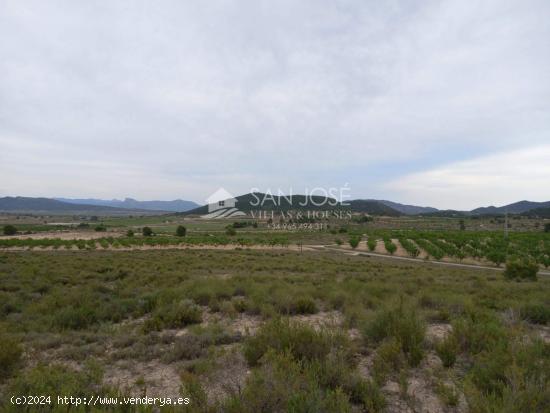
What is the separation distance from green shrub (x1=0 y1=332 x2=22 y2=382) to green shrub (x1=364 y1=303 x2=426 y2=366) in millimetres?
5998

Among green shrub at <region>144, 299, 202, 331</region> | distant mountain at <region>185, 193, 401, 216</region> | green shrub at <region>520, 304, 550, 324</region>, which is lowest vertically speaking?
green shrub at <region>144, 299, 202, 331</region>

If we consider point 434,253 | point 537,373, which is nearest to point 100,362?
point 537,373

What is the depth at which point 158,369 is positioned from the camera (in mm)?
4891

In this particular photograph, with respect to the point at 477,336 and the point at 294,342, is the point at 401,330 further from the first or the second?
the point at 294,342

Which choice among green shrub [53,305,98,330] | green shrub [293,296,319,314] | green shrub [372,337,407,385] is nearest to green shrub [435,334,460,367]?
green shrub [372,337,407,385]

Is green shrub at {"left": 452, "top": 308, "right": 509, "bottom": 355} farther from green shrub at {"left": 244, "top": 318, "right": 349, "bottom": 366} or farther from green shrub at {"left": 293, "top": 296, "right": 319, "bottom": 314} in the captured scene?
green shrub at {"left": 293, "top": 296, "right": 319, "bottom": 314}

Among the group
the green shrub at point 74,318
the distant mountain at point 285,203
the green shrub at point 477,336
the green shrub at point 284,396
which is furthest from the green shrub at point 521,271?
the distant mountain at point 285,203

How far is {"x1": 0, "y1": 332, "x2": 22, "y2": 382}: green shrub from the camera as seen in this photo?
472cm

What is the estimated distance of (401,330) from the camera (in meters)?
5.14

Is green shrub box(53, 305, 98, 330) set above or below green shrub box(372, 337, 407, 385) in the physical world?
below

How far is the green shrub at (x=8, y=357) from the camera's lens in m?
4.72

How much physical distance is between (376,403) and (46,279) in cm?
1539

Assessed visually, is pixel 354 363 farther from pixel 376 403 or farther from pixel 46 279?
pixel 46 279

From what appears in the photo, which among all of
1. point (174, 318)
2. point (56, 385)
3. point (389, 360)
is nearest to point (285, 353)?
point (389, 360)
